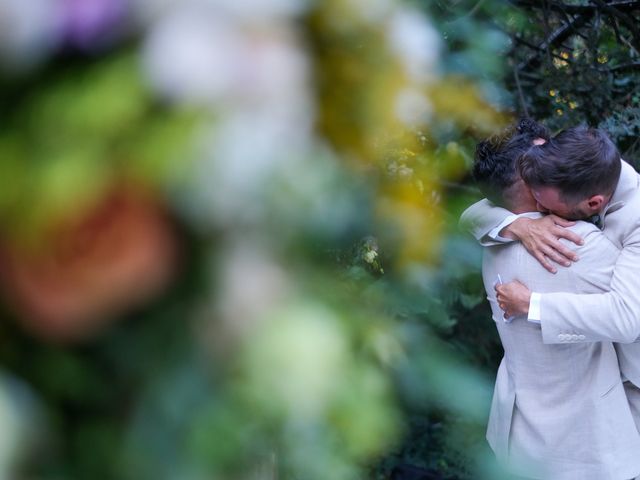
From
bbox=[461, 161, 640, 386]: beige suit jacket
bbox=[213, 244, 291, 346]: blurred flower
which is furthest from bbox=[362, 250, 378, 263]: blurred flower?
bbox=[461, 161, 640, 386]: beige suit jacket

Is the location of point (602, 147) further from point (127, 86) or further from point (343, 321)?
point (127, 86)

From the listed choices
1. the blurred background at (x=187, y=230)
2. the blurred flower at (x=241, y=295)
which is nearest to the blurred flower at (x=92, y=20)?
the blurred background at (x=187, y=230)

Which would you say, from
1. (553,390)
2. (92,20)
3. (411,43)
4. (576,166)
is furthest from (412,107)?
(553,390)

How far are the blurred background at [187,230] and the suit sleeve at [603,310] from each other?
159 cm

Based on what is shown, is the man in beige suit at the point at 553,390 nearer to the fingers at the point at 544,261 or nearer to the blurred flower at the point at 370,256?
the fingers at the point at 544,261

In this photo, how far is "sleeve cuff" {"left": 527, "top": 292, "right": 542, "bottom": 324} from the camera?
2.13m

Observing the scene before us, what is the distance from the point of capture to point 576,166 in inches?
81.6

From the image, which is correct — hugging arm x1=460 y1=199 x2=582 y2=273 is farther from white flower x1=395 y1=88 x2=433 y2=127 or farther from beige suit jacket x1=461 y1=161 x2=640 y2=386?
white flower x1=395 y1=88 x2=433 y2=127

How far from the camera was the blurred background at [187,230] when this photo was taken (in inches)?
18.1

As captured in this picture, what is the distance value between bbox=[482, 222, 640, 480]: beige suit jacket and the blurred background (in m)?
1.74

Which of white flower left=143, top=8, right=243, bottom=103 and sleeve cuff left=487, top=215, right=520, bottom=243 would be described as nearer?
white flower left=143, top=8, right=243, bottom=103

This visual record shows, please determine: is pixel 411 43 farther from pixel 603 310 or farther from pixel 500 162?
pixel 500 162

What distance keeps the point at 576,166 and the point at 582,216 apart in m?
0.20

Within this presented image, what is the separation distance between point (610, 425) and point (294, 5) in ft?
6.80
